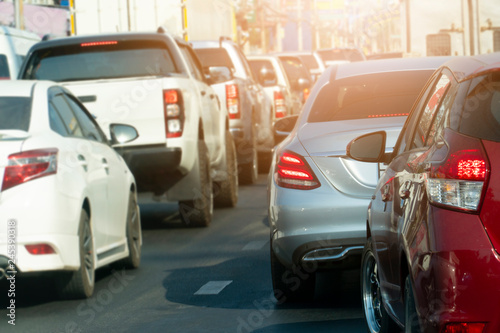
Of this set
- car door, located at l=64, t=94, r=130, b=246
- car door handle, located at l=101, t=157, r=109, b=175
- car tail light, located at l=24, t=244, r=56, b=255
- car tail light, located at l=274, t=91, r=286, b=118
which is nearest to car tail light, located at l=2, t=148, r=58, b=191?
car tail light, located at l=24, t=244, r=56, b=255

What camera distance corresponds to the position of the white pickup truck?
34.0 ft

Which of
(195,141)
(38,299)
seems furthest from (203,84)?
(38,299)

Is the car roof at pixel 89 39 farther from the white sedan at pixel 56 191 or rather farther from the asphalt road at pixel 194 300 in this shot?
the white sedan at pixel 56 191

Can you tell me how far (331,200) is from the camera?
652 centimetres

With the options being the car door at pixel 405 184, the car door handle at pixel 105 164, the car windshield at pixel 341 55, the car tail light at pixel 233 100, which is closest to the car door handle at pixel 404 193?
the car door at pixel 405 184

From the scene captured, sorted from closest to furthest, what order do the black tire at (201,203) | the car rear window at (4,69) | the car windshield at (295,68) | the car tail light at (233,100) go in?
the black tire at (201,203) → the car rear window at (4,69) → the car tail light at (233,100) → the car windshield at (295,68)

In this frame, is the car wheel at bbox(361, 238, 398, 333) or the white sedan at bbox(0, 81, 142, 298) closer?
the car wheel at bbox(361, 238, 398, 333)

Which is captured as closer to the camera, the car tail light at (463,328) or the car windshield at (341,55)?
the car tail light at (463,328)

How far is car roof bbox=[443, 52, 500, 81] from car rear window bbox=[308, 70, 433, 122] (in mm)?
2667

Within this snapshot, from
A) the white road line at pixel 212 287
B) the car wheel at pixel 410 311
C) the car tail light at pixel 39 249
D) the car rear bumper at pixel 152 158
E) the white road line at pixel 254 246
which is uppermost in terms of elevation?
the car rear bumper at pixel 152 158

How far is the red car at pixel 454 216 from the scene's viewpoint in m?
3.61

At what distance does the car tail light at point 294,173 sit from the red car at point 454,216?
2.06 metres

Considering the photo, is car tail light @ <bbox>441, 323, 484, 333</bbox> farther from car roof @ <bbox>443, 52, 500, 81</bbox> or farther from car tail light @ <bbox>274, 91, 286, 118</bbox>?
car tail light @ <bbox>274, 91, 286, 118</bbox>

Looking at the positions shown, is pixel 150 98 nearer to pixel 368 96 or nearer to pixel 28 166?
pixel 368 96
